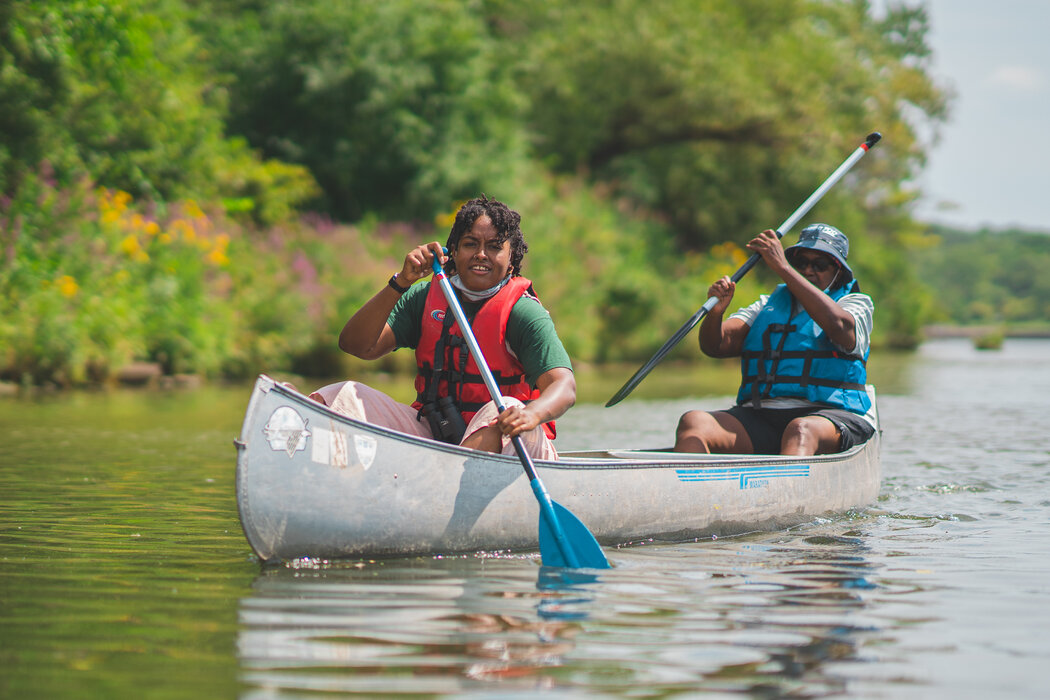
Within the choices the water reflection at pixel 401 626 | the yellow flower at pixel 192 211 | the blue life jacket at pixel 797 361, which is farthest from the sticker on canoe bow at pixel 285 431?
the yellow flower at pixel 192 211

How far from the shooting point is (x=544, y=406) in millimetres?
4410

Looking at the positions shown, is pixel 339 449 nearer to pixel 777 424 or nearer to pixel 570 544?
pixel 570 544

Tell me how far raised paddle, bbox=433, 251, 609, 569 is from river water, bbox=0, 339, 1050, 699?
3.7 inches

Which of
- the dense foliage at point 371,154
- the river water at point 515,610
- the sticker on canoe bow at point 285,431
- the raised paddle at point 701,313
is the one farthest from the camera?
the dense foliage at point 371,154

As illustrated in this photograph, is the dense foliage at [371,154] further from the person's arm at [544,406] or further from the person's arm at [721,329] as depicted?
the person's arm at [544,406]

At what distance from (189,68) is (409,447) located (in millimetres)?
13980

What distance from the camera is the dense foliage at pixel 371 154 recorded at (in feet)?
41.8

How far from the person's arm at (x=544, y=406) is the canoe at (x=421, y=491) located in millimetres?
156

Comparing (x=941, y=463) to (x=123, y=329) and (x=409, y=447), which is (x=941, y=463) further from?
(x=123, y=329)

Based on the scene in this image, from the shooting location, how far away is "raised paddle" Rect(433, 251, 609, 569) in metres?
4.36

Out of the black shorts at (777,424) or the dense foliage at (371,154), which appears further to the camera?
the dense foliage at (371,154)

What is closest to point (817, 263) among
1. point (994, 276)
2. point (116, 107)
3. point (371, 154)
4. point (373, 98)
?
point (116, 107)

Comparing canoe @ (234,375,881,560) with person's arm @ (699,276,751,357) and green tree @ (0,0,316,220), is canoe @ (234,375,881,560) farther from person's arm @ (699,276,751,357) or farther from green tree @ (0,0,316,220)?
green tree @ (0,0,316,220)

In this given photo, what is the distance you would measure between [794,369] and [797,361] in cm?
4
